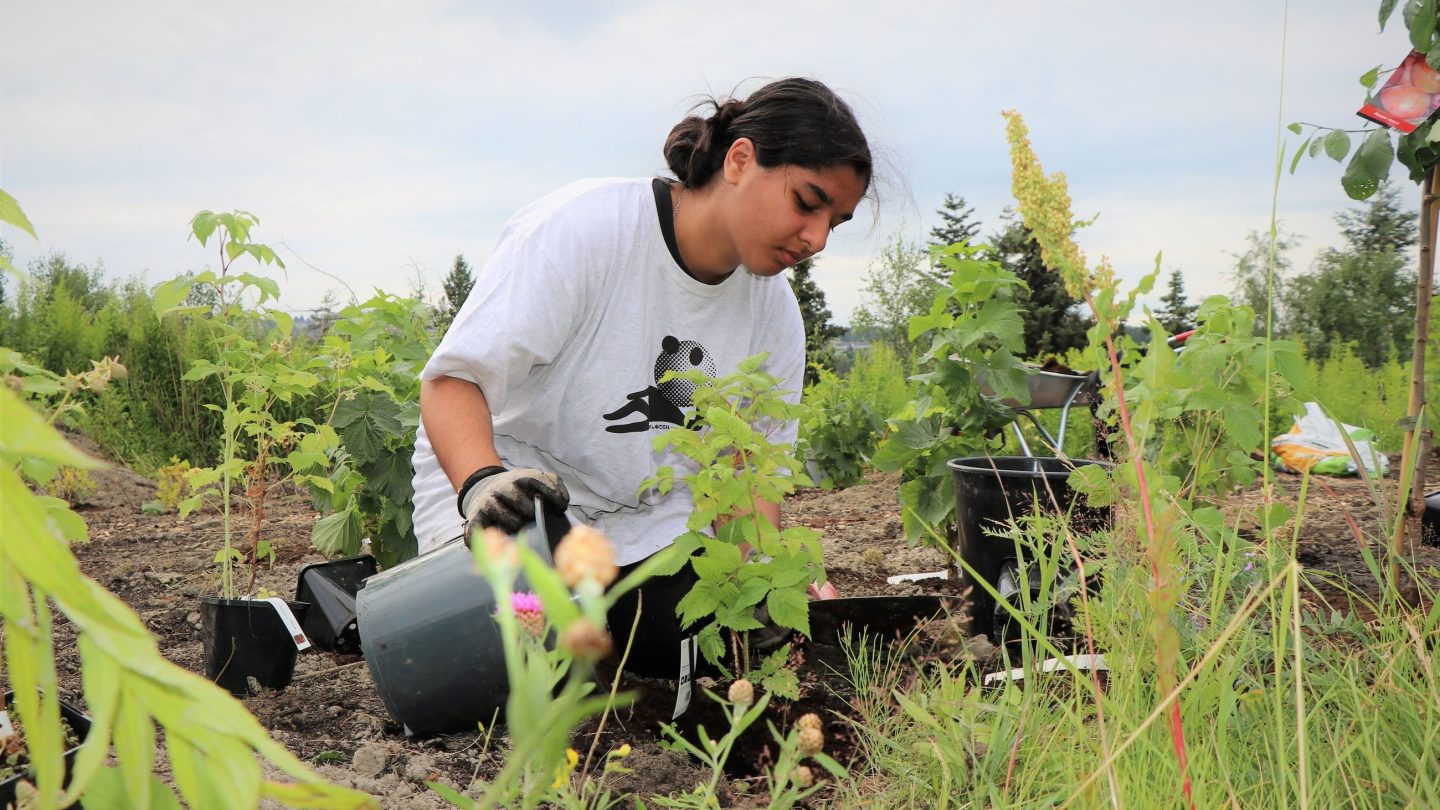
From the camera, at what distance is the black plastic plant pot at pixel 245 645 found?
2.34m

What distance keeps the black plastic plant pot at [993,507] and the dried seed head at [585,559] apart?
221 cm

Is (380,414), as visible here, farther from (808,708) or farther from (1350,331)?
(1350,331)

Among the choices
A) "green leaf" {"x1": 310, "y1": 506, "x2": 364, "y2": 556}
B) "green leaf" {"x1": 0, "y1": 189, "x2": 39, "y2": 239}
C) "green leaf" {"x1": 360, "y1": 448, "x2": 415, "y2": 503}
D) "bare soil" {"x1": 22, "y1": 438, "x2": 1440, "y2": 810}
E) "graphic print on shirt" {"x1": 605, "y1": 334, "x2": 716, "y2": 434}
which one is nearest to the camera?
"green leaf" {"x1": 0, "y1": 189, "x2": 39, "y2": 239}

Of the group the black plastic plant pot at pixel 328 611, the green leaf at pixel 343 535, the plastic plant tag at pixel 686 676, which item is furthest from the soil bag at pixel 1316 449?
the black plastic plant pot at pixel 328 611

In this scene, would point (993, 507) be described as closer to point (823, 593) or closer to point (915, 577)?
point (823, 593)

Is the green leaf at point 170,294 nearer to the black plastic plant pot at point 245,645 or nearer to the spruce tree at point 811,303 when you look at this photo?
the black plastic plant pot at point 245,645

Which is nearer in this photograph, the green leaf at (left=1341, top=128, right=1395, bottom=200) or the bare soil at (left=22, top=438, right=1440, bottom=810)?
the bare soil at (left=22, top=438, right=1440, bottom=810)

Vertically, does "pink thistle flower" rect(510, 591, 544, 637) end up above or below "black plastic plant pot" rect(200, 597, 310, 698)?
above

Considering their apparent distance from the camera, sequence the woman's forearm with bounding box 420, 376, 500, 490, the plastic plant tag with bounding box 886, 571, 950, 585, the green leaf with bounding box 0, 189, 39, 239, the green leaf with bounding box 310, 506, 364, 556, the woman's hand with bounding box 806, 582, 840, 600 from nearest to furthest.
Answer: the green leaf with bounding box 0, 189, 39, 239, the woman's forearm with bounding box 420, 376, 500, 490, the woman's hand with bounding box 806, 582, 840, 600, the green leaf with bounding box 310, 506, 364, 556, the plastic plant tag with bounding box 886, 571, 950, 585

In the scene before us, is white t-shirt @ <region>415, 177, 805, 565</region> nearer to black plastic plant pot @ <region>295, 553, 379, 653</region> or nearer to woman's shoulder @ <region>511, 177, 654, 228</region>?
woman's shoulder @ <region>511, 177, 654, 228</region>

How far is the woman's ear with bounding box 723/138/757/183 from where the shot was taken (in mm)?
2359

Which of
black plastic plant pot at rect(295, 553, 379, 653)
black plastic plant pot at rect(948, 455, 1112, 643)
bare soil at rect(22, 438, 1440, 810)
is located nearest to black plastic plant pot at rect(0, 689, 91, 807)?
bare soil at rect(22, 438, 1440, 810)

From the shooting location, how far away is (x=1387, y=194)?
17.5m

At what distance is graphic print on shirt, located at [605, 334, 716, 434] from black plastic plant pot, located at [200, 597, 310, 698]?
912 millimetres
